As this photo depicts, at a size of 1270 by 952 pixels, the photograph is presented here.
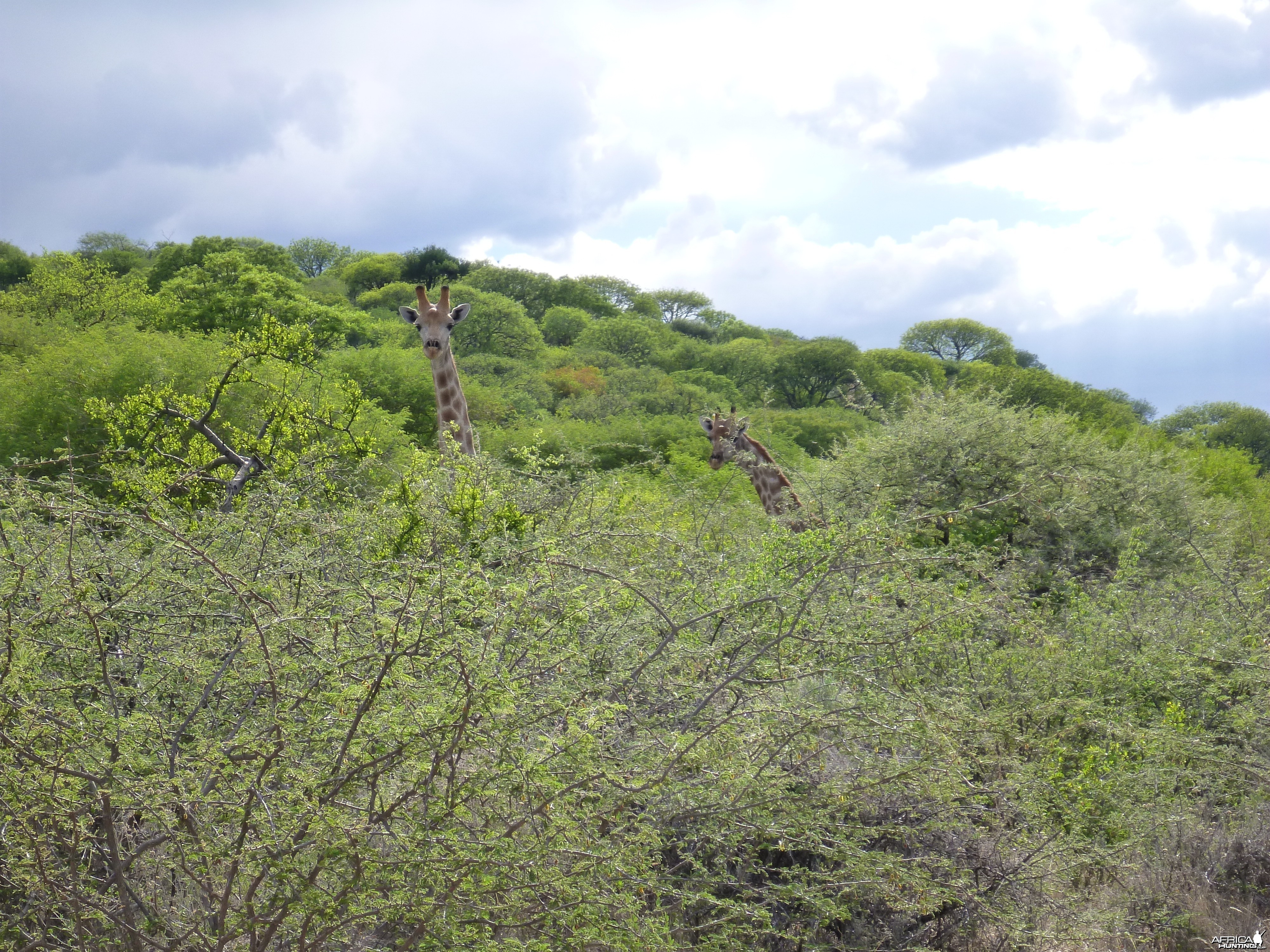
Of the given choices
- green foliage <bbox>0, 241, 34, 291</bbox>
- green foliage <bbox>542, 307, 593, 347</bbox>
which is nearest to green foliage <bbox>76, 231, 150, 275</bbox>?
green foliage <bbox>0, 241, 34, 291</bbox>

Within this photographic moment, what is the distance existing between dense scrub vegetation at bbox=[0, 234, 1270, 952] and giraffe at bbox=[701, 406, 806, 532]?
2.84m

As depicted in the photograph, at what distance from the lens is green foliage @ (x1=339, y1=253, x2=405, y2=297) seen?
7925 centimetres

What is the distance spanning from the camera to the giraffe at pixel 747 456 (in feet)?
39.5

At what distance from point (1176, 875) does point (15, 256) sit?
75650mm

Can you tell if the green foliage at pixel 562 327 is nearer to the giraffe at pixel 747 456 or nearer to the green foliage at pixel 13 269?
the green foliage at pixel 13 269

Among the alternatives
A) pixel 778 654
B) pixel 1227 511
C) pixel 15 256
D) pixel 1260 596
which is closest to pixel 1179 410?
pixel 1227 511

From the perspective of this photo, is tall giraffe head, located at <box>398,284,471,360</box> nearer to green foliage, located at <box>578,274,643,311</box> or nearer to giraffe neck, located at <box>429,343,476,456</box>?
giraffe neck, located at <box>429,343,476,456</box>

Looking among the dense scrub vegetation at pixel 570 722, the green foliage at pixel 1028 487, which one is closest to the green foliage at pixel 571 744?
the dense scrub vegetation at pixel 570 722

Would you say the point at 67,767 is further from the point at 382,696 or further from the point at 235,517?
the point at 235,517

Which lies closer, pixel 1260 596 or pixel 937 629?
pixel 937 629

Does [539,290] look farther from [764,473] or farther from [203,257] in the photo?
[764,473]

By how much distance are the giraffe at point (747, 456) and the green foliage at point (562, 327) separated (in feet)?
197

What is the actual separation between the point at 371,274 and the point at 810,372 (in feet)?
125

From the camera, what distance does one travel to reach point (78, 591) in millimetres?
3105
